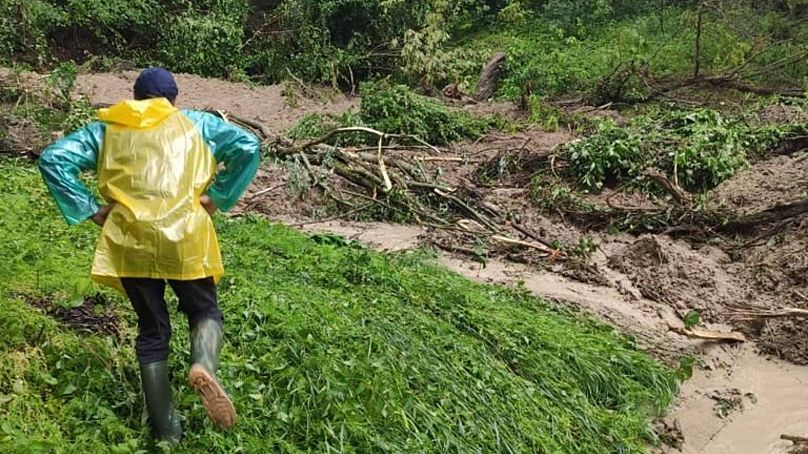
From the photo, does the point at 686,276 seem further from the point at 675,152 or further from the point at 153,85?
the point at 153,85

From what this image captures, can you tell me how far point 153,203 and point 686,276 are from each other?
4.98 meters

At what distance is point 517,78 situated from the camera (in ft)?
49.2

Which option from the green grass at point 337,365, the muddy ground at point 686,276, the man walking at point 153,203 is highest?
the man walking at point 153,203

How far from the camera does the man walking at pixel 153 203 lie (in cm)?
279

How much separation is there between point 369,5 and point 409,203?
881cm

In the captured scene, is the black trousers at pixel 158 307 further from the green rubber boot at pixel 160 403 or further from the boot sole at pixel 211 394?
the boot sole at pixel 211 394

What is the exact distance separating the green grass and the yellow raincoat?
66cm

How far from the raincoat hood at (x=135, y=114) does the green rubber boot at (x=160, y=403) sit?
2.88ft

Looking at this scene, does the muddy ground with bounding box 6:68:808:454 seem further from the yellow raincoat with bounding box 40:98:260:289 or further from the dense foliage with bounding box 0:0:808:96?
the dense foliage with bounding box 0:0:808:96

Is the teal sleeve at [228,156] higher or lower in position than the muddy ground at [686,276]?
higher

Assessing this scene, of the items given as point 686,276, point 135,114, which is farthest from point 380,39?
point 135,114

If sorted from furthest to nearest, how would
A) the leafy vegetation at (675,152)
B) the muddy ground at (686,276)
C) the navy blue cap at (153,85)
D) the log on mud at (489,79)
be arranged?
the log on mud at (489,79) < the leafy vegetation at (675,152) < the muddy ground at (686,276) < the navy blue cap at (153,85)

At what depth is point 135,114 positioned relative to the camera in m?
2.80

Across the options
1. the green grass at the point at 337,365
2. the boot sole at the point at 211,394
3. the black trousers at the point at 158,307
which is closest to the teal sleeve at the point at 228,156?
the black trousers at the point at 158,307
